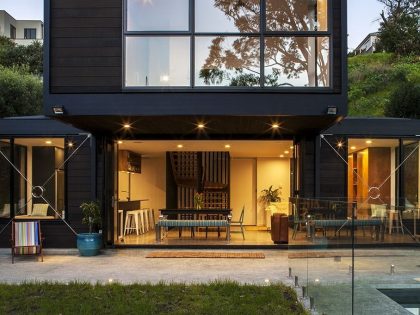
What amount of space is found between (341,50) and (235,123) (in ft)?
6.72

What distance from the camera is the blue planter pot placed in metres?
9.45

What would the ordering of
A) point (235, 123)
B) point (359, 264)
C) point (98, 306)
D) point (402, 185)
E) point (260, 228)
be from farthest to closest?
point (260, 228) < point (402, 185) < point (235, 123) < point (98, 306) < point (359, 264)

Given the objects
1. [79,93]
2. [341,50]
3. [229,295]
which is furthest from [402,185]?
[79,93]

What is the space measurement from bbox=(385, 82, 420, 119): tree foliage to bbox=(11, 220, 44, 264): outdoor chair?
14.4m

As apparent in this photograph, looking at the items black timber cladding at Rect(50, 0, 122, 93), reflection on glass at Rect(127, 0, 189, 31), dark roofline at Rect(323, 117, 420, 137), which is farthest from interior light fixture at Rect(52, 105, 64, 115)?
dark roofline at Rect(323, 117, 420, 137)

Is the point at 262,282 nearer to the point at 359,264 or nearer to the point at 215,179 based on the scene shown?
the point at 359,264

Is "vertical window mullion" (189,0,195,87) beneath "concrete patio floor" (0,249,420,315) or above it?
above

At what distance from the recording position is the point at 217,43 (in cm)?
814

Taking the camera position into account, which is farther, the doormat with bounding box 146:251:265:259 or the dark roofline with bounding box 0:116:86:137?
the dark roofline with bounding box 0:116:86:137

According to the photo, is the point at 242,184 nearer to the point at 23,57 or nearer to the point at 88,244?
the point at 88,244

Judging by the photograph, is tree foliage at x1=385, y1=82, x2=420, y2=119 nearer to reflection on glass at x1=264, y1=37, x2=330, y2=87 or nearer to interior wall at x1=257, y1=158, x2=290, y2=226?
interior wall at x1=257, y1=158, x2=290, y2=226

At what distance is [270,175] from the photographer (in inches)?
609

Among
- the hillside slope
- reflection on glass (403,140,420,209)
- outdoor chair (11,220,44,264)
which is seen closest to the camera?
outdoor chair (11,220,44,264)

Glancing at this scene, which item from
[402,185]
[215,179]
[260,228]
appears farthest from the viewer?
[215,179]
